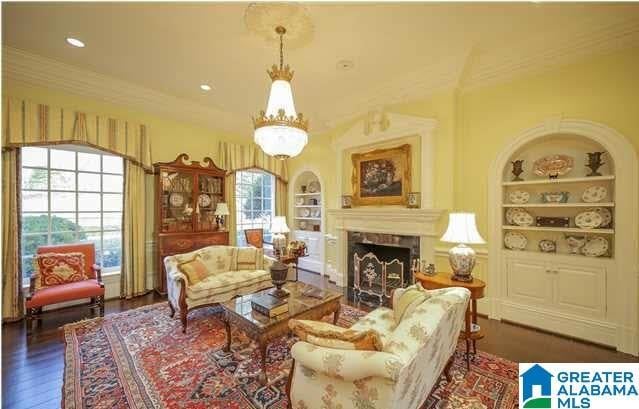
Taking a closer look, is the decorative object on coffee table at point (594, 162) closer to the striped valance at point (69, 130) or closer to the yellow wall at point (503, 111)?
the yellow wall at point (503, 111)

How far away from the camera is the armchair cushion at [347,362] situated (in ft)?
4.92

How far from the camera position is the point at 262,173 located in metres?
6.78

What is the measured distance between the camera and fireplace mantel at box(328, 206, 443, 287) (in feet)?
13.3

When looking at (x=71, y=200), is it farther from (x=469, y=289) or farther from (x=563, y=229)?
(x=563, y=229)

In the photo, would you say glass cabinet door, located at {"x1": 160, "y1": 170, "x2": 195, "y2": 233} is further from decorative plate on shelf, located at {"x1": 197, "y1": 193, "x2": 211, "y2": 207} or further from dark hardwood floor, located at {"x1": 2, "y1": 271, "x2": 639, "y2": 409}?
dark hardwood floor, located at {"x1": 2, "y1": 271, "x2": 639, "y2": 409}

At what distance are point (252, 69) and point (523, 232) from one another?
4.31 meters

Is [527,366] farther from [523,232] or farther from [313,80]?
[313,80]

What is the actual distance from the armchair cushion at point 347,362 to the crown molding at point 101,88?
4.71 m

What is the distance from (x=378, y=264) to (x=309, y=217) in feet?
7.95

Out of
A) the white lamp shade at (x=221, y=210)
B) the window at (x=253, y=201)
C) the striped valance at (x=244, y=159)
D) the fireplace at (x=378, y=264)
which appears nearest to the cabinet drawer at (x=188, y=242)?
the white lamp shade at (x=221, y=210)

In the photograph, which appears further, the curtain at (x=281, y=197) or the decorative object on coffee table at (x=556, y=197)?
the curtain at (x=281, y=197)

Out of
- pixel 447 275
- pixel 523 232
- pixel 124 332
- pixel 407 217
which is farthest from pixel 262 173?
pixel 523 232

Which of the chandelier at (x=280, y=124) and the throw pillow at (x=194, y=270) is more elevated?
the chandelier at (x=280, y=124)

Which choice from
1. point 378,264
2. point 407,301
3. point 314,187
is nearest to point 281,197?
point 314,187
